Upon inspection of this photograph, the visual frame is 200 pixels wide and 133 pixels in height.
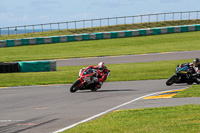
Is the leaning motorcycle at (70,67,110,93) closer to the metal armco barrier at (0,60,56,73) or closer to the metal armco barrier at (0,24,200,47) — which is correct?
the metal armco barrier at (0,60,56,73)

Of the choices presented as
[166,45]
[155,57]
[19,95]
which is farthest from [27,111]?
[166,45]

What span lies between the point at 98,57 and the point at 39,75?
1113 cm

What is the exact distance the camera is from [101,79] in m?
19.0

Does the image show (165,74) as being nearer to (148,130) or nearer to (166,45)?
(148,130)

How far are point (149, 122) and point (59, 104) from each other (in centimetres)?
593

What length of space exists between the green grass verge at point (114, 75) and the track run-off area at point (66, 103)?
7.46ft

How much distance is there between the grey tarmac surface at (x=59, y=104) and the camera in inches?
435

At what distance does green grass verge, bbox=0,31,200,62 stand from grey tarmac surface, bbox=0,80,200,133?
770 inches

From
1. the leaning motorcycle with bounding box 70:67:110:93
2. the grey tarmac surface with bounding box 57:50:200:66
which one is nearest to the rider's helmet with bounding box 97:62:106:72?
the leaning motorcycle with bounding box 70:67:110:93

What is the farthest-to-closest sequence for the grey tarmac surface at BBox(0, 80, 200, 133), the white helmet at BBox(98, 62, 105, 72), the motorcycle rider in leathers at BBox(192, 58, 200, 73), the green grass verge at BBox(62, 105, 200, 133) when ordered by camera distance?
the motorcycle rider in leathers at BBox(192, 58, 200, 73) → the white helmet at BBox(98, 62, 105, 72) → the grey tarmac surface at BBox(0, 80, 200, 133) → the green grass verge at BBox(62, 105, 200, 133)

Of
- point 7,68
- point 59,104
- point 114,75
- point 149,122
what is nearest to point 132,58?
point 114,75

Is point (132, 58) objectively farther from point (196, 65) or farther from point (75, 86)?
point (75, 86)

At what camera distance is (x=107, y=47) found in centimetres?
4600

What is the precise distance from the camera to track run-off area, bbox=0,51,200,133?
11102mm
